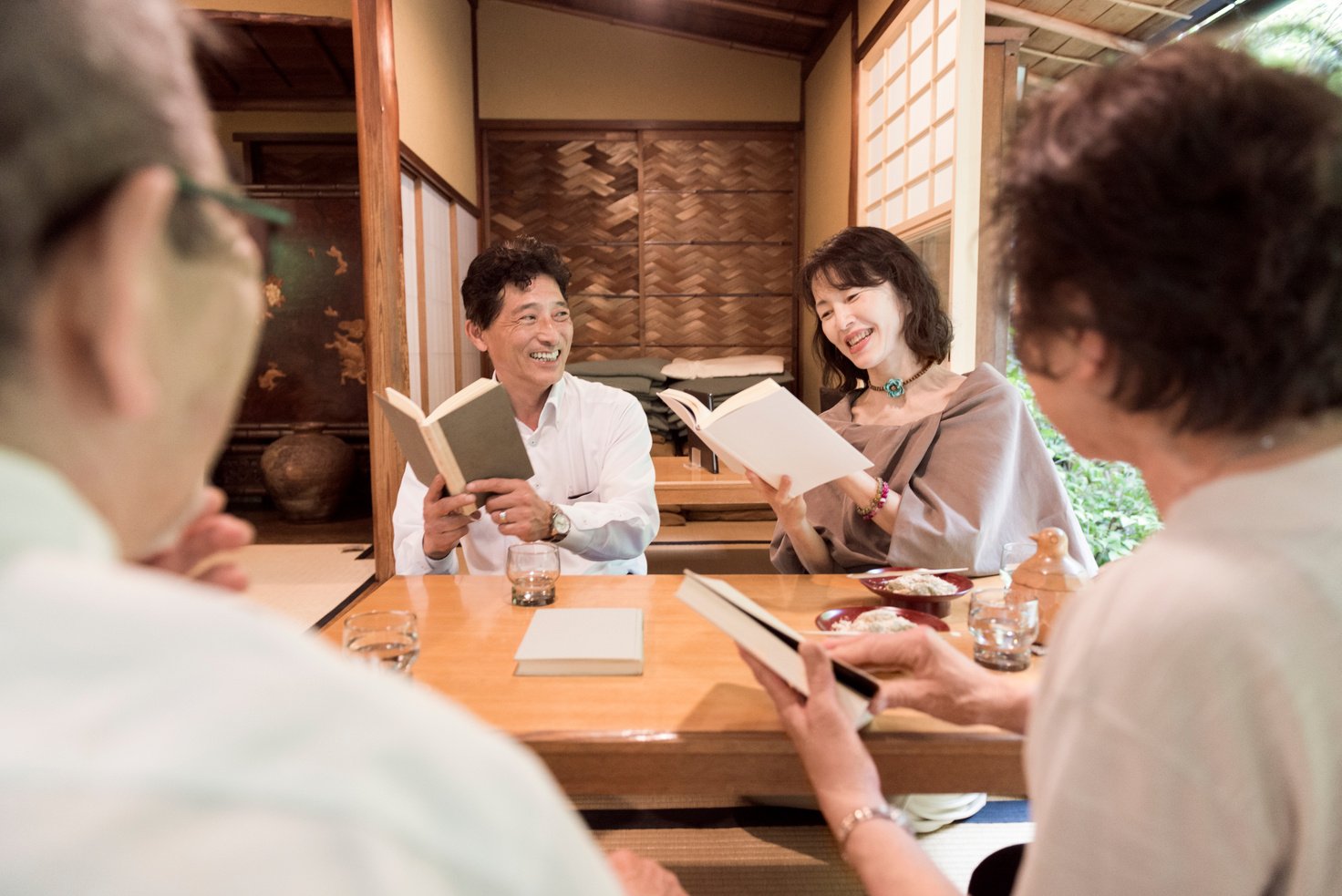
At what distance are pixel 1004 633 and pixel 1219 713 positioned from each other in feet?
2.21

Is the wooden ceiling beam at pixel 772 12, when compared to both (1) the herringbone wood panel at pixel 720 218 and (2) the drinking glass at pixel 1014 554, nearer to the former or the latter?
(1) the herringbone wood panel at pixel 720 218

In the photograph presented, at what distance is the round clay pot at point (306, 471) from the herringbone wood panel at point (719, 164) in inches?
110

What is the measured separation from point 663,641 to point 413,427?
687 mm

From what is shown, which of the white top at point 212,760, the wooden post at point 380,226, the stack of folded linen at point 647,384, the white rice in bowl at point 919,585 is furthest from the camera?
the stack of folded linen at point 647,384

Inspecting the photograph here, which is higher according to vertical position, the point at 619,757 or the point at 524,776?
the point at 524,776

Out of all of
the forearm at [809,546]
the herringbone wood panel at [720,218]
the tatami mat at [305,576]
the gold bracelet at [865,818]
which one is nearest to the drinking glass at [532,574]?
the forearm at [809,546]

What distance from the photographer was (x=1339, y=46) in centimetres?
68

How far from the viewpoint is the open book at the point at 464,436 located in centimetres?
157

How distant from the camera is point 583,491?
2240 mm

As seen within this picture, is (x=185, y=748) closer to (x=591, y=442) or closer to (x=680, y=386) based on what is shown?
(x=591, y=442)

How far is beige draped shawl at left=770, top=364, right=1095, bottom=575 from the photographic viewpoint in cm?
185

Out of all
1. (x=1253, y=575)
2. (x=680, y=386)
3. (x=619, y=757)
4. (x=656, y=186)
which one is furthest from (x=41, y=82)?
(x=656, y=186)

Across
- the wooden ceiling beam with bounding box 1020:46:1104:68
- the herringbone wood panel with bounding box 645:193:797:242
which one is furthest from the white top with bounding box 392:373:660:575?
the herringbone wood panel with bounding box 645:193:797:242

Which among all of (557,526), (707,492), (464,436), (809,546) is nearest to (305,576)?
(707,492)
